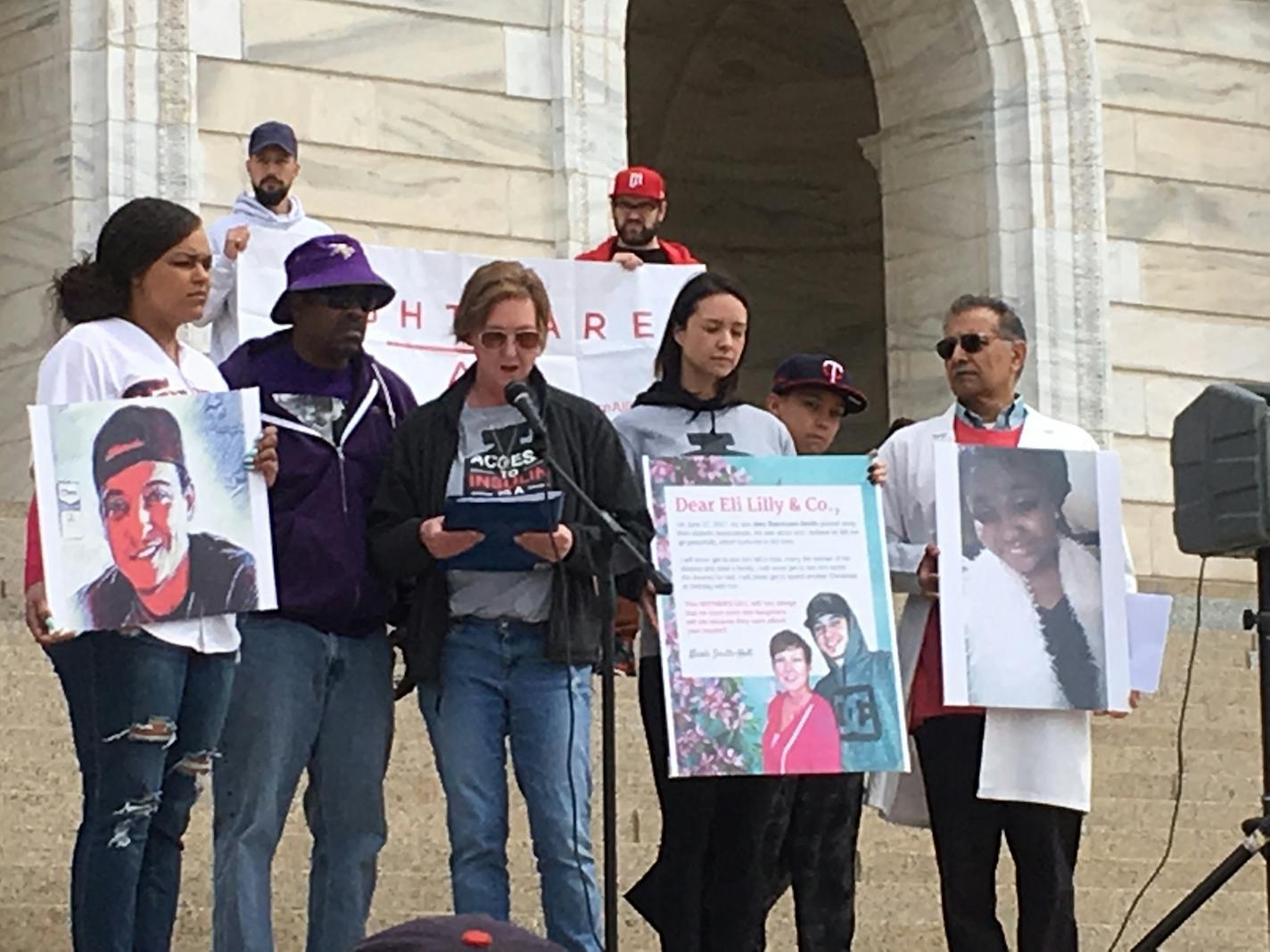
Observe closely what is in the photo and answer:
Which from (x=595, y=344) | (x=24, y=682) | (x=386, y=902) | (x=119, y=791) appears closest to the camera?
(x=119, y=791)

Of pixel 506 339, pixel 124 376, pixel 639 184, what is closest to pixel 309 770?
pixel 124 376

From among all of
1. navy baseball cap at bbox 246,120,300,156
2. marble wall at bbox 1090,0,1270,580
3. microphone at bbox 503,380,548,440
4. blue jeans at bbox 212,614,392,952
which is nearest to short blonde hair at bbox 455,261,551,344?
microphone at bbox 503,380,548,440

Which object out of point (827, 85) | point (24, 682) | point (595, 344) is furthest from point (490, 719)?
point (827, 85)

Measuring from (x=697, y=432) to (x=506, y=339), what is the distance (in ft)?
2.34

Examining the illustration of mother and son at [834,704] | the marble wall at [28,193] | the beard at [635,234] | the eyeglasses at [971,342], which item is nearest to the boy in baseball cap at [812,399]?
the eyeglasses at [971,342]

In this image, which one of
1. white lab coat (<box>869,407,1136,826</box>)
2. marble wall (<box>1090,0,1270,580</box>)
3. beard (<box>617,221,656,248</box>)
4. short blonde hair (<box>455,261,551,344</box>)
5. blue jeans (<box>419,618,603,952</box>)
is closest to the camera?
blue jeans (<box>419,618,603,952</box>)

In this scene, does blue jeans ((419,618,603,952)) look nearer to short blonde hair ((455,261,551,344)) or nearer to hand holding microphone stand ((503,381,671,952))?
hand holding microphone stand ((503,381,671,952))

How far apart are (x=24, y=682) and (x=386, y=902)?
4.91 ft

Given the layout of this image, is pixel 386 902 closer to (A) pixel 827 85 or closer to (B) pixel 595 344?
(B) pixel 595 344

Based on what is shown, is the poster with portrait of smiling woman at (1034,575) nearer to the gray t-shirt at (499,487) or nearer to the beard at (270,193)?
the gray t-shirt at (499,487)

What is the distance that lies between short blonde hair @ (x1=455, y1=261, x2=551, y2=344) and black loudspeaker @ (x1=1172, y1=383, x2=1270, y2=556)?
1843 millimetres

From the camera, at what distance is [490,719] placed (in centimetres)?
771

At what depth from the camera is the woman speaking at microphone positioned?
7.66 metres

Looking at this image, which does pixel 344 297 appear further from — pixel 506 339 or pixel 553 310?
pixel 553 310
